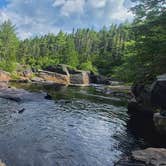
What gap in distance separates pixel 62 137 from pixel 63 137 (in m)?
0.08

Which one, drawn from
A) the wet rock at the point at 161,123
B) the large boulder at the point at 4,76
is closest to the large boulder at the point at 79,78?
the large boulder at the point at 4,76

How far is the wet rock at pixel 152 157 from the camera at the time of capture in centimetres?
1570

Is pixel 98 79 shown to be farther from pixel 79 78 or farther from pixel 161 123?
pixel 161 123

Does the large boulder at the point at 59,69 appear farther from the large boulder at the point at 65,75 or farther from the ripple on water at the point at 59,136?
the ripple on water at the point at 59,136

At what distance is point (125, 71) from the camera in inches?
1491

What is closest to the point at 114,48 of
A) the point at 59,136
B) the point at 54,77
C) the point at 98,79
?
the point at 98,79

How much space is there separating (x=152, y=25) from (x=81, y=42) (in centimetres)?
14180

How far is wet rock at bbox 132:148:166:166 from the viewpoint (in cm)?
1570

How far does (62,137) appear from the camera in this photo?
2259 cm

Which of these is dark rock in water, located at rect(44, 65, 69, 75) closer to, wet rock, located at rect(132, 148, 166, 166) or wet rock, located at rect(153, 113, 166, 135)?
wet rock, located at rect(153, 113, 166, 135)

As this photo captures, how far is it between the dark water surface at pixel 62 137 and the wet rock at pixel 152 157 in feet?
6.28

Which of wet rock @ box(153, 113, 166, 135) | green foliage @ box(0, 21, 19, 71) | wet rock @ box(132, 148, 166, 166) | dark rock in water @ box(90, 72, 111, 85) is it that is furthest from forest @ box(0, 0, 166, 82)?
wet rock @ box(132, 148, 166, 166)

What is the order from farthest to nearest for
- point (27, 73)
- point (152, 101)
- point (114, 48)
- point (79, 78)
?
point (114, 48) < point (79, 78) < point (27, 73) < point (152, 101)

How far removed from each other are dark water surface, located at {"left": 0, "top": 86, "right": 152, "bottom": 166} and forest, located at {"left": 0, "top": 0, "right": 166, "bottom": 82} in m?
7.16
